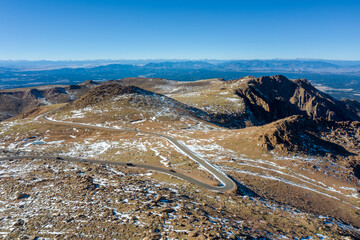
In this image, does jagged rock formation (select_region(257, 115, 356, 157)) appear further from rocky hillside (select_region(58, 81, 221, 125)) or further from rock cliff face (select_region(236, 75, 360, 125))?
rock cliff face (select_region(236, 75, 360, 125))

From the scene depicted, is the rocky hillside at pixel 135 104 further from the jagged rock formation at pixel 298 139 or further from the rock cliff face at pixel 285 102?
the rock cliff face at pixel 285 102

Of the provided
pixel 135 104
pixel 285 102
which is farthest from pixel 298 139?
pixel 285 102

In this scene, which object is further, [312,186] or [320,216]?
[312,186]

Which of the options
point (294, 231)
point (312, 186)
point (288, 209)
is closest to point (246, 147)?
point (312, 186)

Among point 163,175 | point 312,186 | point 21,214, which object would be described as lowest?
point 312,186

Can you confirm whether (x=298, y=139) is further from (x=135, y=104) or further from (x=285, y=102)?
(x=285, y=102)

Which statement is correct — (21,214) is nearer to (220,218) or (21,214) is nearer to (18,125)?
(220,218)

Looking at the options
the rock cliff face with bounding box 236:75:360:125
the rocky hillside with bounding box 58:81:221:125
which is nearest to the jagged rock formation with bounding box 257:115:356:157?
the rocky hillside with bounding box 58:81:221:125

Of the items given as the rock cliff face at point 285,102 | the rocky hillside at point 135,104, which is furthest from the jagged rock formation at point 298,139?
the rock cliff face at point 285,102

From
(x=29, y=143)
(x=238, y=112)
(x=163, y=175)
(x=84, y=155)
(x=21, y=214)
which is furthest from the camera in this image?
(x=238, y=112)
